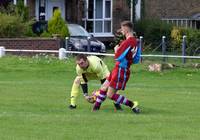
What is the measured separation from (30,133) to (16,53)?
20070mm

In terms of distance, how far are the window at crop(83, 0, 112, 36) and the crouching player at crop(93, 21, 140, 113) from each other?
33741mm

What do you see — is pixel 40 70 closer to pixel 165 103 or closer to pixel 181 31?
pixel 165 103

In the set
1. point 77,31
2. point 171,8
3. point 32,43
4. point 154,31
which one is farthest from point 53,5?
point 32,43

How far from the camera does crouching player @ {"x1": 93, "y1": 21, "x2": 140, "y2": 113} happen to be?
13.4 meters

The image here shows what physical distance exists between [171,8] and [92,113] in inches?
1432

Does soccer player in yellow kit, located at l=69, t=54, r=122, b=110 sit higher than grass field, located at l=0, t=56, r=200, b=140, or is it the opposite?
soccer player in yellow kit, located at l=69, t=54, r=122, b=110

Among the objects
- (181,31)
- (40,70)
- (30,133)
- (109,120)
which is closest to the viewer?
(30,133)

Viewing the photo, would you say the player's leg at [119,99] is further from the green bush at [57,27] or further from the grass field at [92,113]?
the green bush at [57,27]

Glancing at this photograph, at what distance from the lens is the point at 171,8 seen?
49.3m

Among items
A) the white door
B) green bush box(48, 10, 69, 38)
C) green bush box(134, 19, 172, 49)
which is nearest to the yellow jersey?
green bush box(48, 10, 69, 38)

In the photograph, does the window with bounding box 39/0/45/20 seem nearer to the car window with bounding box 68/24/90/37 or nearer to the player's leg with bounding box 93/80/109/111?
the car window with bounding box 68/24/90/37

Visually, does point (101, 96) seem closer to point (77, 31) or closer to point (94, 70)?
point (94, 70)

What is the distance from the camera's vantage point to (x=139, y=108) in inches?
563

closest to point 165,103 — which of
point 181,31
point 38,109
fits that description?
point 38,109
